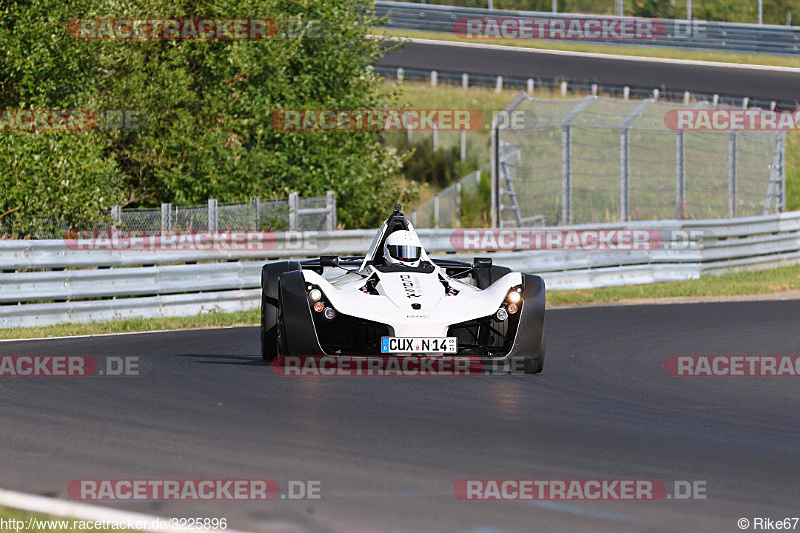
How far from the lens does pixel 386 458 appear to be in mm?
6477

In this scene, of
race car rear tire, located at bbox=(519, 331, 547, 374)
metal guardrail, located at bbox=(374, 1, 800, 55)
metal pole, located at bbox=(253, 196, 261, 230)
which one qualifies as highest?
metal guardrail, located at bbox=(374, 1, 800, 55)

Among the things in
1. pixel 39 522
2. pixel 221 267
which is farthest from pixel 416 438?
pixel 221 267

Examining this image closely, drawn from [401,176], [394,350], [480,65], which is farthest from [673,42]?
[394,350]

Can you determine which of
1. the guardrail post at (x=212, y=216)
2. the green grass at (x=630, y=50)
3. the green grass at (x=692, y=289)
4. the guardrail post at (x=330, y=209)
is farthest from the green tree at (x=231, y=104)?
the green grass at (x=630, y=50)

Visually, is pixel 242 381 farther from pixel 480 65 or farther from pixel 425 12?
pixel 425 12

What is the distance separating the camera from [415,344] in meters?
9.59

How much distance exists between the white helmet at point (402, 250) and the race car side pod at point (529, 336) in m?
1.05

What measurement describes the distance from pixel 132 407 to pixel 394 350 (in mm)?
2152

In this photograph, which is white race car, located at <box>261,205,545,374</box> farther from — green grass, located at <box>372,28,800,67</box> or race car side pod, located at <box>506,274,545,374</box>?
green grass, located at <box>372,28,800,67</box>

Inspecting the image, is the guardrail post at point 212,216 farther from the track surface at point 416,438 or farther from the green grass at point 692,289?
the track surface at point 416,438

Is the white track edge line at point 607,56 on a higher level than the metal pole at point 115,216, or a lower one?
higher

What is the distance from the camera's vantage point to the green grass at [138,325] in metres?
13.8

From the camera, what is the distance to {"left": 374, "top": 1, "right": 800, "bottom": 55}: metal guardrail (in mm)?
41344

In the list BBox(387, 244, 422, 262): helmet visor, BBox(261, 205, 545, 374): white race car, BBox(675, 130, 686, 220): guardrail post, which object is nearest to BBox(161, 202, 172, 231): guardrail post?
BBox(261, 205, 545, 374): white race car
